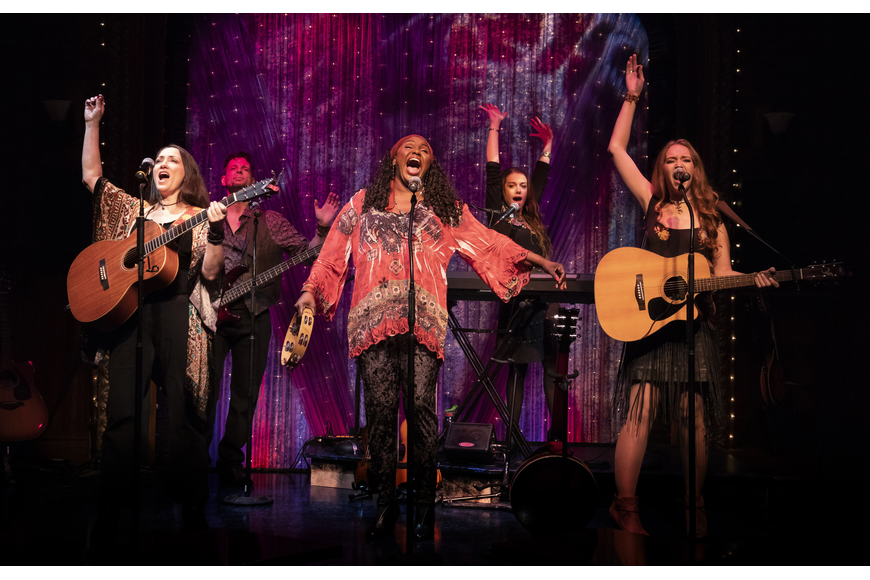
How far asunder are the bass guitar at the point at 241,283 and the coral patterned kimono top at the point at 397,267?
138 cm

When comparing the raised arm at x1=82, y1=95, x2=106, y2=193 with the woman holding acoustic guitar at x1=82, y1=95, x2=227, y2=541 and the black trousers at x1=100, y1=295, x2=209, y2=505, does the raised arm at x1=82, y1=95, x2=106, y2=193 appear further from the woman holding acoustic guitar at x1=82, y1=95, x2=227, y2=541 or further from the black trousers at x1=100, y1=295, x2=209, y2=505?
the black trousers at x1=100, y1=295, x2=209, y2=505

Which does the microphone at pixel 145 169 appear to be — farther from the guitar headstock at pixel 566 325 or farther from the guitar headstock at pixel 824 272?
the guitar headstock at pixel 824 272

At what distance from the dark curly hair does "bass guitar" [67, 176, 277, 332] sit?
49cm

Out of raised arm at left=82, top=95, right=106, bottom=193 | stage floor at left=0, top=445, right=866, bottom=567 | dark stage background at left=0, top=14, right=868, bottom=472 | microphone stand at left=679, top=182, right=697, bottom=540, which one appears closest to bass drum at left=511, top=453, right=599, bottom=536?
stage floor at left=0, top=445, right=866, bottom=567

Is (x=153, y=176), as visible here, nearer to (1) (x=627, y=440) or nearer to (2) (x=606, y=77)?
(1) (x=627, y=440)

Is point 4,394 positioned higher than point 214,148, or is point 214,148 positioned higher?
point 214,148

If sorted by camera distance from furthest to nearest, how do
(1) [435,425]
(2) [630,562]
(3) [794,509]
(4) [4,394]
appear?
(4) [4,394] → (3) [794,509] → (1) [435,425] → (2) [630,562]

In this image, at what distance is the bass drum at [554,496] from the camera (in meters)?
3.45

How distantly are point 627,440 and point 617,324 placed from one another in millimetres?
584

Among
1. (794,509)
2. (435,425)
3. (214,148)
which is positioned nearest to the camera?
(435,425)

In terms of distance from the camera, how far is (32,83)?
5.40 meters

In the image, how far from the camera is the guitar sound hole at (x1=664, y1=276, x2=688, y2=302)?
3.39 metres

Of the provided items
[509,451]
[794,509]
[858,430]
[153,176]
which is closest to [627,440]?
[509,451]

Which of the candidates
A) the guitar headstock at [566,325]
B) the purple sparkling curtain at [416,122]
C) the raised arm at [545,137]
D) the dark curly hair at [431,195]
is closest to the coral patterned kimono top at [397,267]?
the dark curly hair at [431,195]
